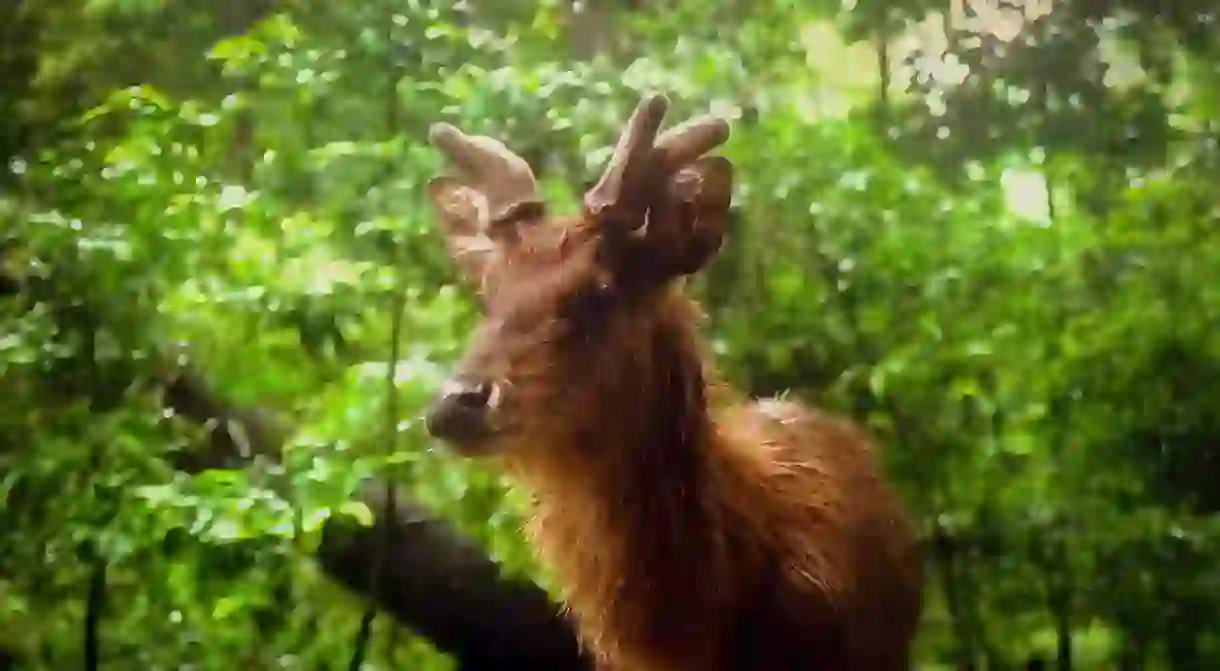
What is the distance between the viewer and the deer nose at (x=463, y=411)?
0.95 metres

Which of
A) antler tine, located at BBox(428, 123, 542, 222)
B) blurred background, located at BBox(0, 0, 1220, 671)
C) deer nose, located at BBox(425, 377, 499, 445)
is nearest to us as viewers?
deer nose, located at BBox(425, 377, 499, 445)

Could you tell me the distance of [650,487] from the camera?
43.1 inches

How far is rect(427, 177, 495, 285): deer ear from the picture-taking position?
1.15 meters

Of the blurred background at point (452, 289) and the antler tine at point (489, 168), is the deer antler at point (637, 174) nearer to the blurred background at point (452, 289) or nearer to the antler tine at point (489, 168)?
the antler tine at point (489, 168)

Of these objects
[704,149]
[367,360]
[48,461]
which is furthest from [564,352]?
[48,461]

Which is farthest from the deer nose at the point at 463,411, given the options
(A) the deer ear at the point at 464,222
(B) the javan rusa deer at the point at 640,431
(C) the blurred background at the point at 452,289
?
(C) the blurred background at the point at 452,289

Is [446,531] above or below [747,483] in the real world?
below

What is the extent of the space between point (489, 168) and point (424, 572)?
48 cm

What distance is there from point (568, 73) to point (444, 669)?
68cm

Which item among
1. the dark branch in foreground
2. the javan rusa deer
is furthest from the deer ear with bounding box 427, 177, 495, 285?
the dark branch in foreground

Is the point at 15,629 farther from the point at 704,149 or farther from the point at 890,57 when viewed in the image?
the point at 890,57

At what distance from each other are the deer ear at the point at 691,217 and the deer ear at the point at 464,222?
161mm

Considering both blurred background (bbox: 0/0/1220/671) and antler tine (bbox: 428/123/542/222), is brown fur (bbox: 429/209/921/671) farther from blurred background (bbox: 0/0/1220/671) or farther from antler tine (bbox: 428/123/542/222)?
blurred background (bbox: 0/0/1220/671)

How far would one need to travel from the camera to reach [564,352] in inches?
40.6
